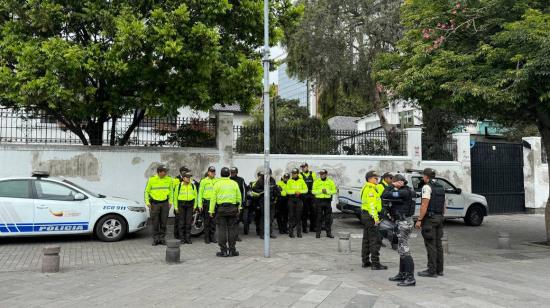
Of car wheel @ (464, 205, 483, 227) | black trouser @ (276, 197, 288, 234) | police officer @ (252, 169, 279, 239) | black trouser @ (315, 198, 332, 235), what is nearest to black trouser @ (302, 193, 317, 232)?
black trouser @ (315, 198, 332, 235)

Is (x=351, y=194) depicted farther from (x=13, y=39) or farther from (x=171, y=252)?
(x=13, y=39)

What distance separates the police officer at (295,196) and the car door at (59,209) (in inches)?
192

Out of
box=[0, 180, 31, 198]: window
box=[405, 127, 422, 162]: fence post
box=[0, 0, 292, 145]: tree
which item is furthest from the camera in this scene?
box=[405, 127, 422, 162]: fence post

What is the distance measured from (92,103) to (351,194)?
25.0ft

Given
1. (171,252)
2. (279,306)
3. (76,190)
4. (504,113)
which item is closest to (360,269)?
(279,306)

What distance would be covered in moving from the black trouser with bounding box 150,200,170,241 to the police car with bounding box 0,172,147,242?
0.76 m

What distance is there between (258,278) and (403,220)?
2500 mm

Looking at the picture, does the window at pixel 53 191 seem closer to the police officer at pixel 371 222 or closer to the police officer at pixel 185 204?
the police officer at pixel 185 204

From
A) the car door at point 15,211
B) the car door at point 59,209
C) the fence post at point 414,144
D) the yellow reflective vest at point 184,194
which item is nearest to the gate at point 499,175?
the fence post at point 414,144

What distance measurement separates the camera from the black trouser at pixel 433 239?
780cm

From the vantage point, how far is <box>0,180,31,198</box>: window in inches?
394

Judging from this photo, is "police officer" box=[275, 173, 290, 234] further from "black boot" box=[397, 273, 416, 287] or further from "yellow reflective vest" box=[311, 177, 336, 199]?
"black boot" box=[397, 273, 416, 287]

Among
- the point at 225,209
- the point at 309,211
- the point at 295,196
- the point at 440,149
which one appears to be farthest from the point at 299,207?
the point at 440,149

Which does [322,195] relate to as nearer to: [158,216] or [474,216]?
[158,216]
